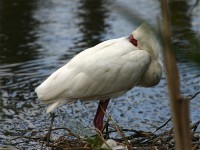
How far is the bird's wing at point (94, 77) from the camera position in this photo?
4.76 meters

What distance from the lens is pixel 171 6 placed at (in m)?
1.32

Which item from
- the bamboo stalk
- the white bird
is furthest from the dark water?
the white bird

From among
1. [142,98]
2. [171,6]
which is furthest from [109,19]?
[171,6]

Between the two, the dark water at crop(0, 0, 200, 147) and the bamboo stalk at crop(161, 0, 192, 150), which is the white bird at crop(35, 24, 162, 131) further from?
the bamboo stalk at crop(161, 0, 192, 150)

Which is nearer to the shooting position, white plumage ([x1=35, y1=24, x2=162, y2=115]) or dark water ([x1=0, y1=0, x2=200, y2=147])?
white plumage ([x1=35, y1=24, x2=162, y2=115])

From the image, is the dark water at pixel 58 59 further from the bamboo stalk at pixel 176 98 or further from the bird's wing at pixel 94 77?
the bird's wing at pixel 94 77

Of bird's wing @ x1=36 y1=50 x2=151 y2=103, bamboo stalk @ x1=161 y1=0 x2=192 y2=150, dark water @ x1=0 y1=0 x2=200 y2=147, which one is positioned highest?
bamboo stalk @ x1=161 y1=0 x2=192 y2=150

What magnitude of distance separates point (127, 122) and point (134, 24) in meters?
5.10

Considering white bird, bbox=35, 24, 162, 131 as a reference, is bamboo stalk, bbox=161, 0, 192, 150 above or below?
above

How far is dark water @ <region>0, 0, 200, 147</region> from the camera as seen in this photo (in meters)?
6.16

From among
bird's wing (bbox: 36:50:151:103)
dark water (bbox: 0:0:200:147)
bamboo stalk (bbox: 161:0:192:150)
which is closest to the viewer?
bamboo stalk (bbox: 161:0:192:150)

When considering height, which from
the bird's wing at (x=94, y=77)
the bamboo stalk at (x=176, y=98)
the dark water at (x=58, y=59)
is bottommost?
the dark water at (x=58, y=59)

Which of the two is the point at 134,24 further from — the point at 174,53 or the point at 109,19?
the point at 109,19

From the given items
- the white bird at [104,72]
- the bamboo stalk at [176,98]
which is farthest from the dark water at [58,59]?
the white bird at [104,72]
